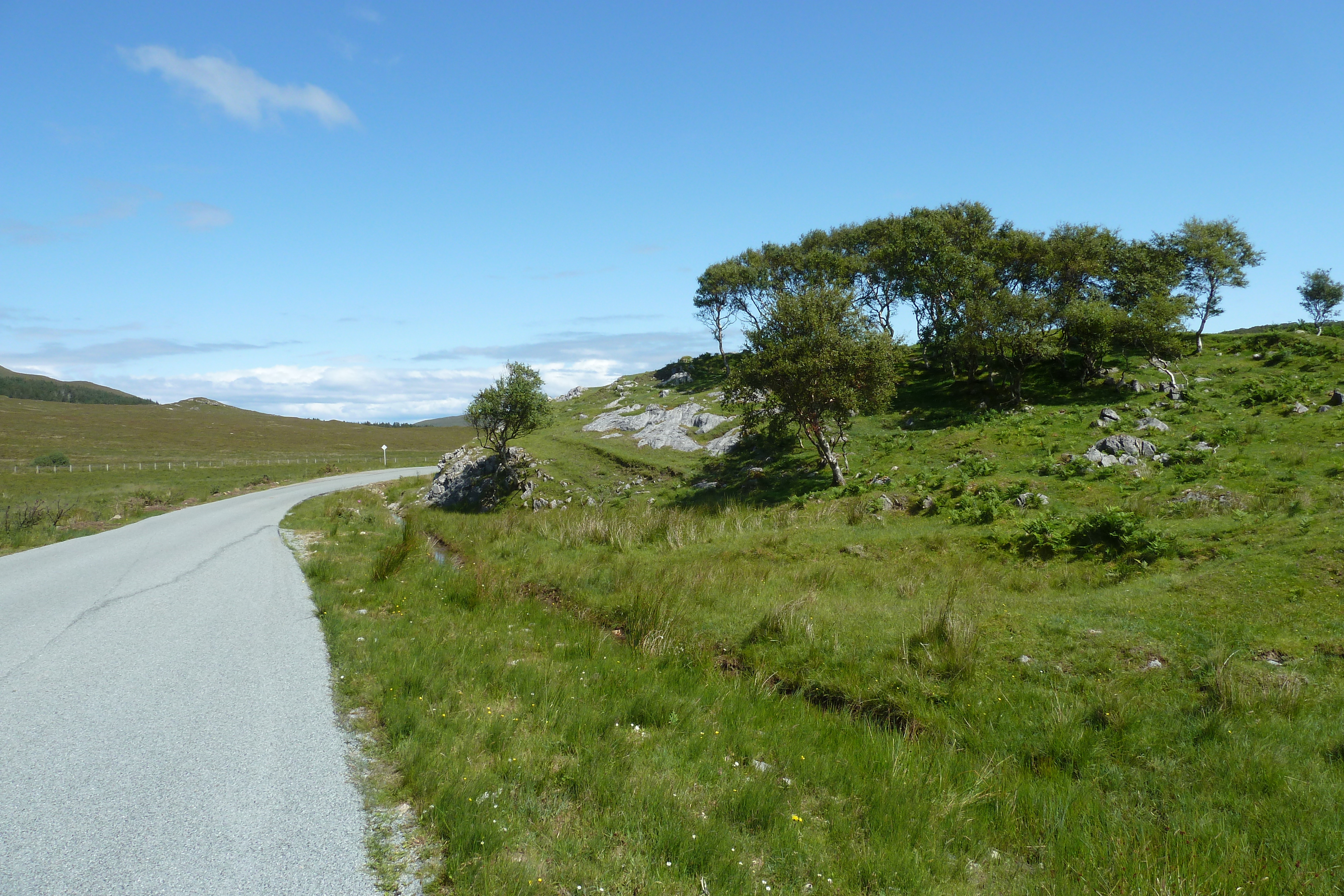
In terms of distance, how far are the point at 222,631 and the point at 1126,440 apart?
29992 mm

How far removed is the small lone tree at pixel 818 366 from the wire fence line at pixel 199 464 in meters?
61.3

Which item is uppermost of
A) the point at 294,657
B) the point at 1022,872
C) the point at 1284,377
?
the point at 1284,377

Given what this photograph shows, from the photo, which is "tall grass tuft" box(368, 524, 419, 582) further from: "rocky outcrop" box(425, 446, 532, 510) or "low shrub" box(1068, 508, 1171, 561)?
"low shrub" box(1068, 508, 1171, 561)

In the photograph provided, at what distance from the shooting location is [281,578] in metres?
16.5

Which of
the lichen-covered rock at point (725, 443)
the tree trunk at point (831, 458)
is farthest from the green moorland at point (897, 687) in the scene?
the lichen-covered rock at point (725, 443)

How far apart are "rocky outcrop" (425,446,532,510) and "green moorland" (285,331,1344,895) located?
1370 centimetres

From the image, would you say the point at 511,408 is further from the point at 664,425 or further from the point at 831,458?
the point at 831,458

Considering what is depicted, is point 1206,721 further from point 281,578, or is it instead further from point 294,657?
point 281,578

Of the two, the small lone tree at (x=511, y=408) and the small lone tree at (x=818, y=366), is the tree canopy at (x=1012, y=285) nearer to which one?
the small lone tree at (x=818, y=366)

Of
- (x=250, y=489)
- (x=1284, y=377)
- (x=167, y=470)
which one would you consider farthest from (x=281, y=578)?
(x=167, y=470)

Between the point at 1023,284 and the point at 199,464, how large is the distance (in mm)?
103880

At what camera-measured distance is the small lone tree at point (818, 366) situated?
28.5 metres

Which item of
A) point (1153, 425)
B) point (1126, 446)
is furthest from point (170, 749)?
point (1153, 425)

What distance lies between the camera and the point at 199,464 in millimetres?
88188
